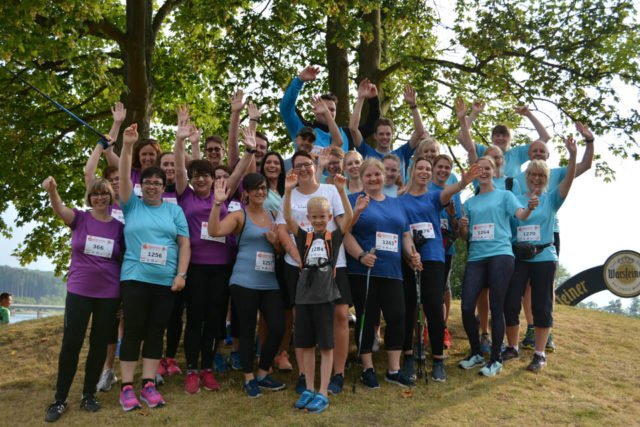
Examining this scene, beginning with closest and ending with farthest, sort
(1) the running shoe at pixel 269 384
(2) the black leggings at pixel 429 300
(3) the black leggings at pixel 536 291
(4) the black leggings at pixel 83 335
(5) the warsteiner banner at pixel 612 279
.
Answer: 1. (4) the black leggings at pixel 83 335
2. (1) the running shoe at pixel 269 384
3. (2) the black leggings at pixel 429 300
4. (3) the black leggings at pixel 536 291
5. (5) the warsteiner banner at pixel 612 279

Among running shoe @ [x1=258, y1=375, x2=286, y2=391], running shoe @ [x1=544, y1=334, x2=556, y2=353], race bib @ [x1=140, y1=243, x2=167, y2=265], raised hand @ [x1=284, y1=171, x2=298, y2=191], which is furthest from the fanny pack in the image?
race bib @ [x1=140, y1=243, x2=167, y2=265]

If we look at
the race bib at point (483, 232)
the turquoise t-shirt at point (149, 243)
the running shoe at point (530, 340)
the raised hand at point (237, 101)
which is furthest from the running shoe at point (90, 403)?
the running shoe at point (530, 340)

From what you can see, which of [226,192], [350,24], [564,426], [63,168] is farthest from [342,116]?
[63,168]

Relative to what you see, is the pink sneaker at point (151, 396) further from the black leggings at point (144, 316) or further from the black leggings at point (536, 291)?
the black leggings at point (536, 291)

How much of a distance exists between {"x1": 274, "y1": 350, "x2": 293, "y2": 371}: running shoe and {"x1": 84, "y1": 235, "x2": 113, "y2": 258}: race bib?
2050 mm

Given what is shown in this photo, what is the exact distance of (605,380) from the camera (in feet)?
19.8

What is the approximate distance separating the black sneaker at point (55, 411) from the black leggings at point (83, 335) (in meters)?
0.05

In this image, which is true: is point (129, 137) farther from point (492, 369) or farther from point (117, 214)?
point (492, 369)

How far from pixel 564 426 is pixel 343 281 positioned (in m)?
2.18

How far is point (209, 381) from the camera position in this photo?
5.24 m

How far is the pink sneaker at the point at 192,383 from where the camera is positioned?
516 centimetres

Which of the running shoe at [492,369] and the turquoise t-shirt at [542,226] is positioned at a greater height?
the turquoise t-shirt at [542,226]

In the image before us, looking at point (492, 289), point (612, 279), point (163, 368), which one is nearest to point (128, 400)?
point (163, 368)

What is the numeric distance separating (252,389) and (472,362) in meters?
2.36
